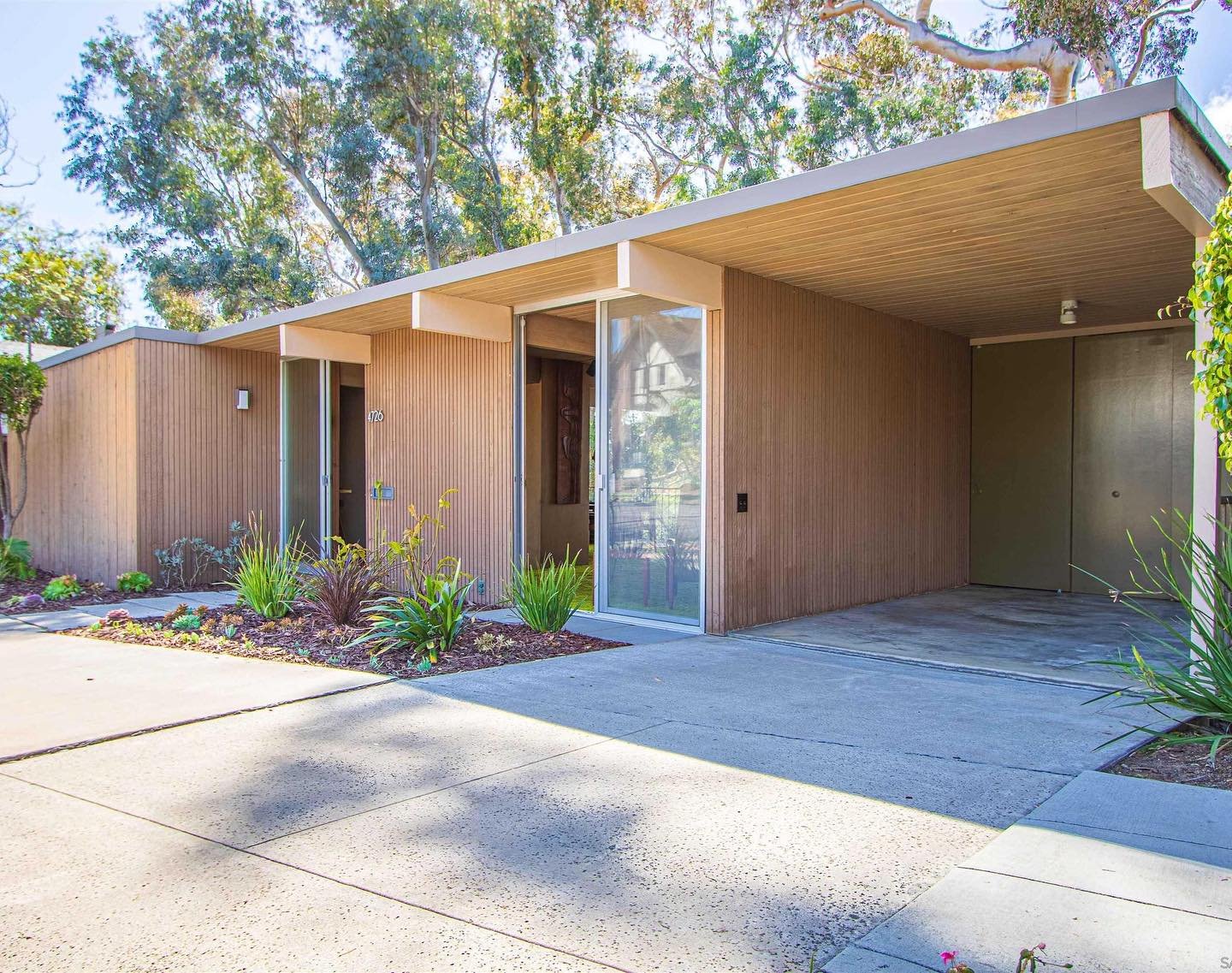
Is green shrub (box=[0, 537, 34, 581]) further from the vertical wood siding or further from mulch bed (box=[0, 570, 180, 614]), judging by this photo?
the vertical wood siding

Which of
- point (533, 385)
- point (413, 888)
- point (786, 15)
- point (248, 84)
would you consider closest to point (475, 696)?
point (413, 888)

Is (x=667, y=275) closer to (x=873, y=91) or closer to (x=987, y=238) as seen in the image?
(x=987, y=238)

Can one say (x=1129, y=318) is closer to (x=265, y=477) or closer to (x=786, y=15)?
(x=265, y=477)

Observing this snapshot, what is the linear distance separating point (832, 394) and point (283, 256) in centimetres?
1548

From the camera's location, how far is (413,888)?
2.28m

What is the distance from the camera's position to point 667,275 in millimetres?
5719

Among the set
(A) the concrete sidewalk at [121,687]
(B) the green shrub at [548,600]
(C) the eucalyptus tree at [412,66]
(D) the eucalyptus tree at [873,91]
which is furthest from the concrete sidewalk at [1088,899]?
(C) the eucalyptus tree at [412,66]

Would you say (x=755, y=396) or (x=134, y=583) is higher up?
(x=755, y=396)

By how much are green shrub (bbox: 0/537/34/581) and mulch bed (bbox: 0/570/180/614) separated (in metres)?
0.09

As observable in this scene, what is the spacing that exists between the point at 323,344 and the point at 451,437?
1.83 m

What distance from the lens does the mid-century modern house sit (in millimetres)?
4910

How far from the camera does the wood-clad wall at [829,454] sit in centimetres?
628

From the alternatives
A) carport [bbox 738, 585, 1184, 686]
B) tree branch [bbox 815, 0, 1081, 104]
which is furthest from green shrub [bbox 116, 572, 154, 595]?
Answer: tree branch [bbox 815, 0, 1081, 104]

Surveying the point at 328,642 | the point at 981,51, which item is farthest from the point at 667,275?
the point at 981,51
